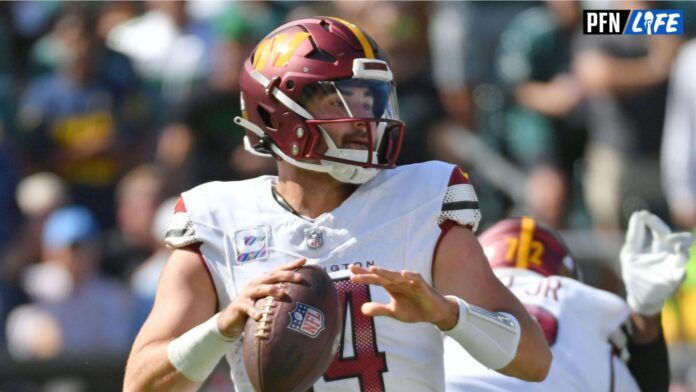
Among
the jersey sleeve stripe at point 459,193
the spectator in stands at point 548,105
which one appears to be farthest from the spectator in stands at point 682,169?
the jersey sleeve stripe at point 459,193

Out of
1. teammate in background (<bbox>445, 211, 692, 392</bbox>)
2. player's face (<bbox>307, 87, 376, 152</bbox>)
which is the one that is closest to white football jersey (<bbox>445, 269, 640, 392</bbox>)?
teammate in background (<bbox>445, 211, 692, 392</bbox>)

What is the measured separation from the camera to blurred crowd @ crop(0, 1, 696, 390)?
7.85 m

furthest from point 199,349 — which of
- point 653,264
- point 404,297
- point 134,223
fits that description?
point 134,223

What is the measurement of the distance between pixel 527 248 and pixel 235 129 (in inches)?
145

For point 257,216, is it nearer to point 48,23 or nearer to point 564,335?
point 564,335

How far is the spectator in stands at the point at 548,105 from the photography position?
7918 mm

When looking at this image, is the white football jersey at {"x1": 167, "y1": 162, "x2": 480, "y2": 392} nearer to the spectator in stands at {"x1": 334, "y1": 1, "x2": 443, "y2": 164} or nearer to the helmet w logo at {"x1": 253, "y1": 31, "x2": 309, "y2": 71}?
the helmet w logo at {"x1": 253, "y1": 31, "x2": 309, "y2": 71}

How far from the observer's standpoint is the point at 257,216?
3959 mm

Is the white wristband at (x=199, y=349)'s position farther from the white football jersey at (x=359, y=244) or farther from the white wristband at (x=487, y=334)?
the white wristband at (x=487, y=334)

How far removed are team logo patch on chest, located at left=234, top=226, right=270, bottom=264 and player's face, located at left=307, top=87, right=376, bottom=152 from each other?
284mm

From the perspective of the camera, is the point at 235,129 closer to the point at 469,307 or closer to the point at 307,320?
the point at 469,307

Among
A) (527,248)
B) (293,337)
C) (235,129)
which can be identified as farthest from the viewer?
(235,129)

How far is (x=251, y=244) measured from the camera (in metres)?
3.90

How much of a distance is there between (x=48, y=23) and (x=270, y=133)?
592 centimetres
